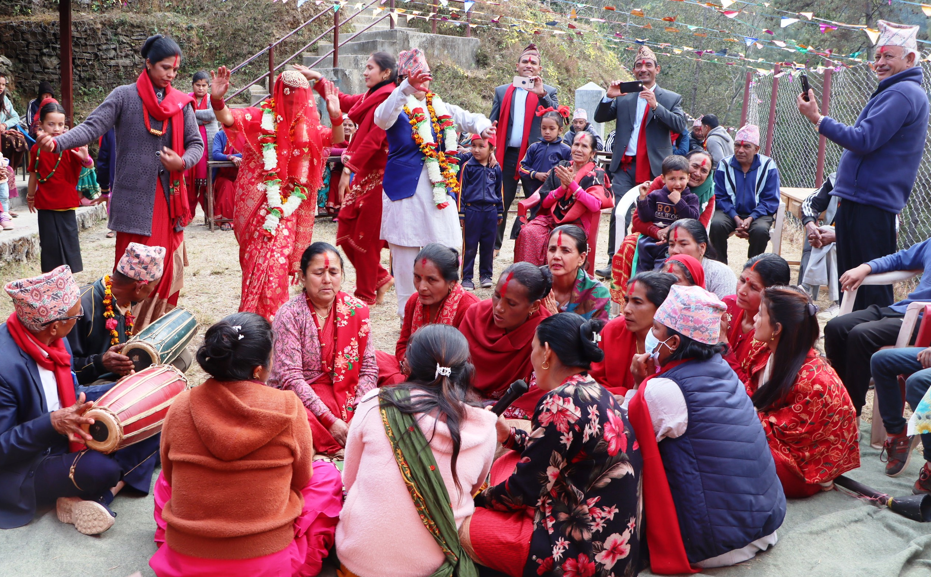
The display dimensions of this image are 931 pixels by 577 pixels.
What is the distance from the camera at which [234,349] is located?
2.56 metres

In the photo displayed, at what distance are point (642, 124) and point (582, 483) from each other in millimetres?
5214

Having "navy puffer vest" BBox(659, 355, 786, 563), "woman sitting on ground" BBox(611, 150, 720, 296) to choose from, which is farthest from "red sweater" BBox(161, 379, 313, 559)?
"woman sitting on ground" BBox(611, 150, 720, 296)

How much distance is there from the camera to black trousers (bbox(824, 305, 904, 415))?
414cm

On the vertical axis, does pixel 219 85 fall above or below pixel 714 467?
above

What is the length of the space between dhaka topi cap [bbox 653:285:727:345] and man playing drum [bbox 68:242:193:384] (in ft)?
8.44

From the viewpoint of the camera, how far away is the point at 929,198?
7.61m

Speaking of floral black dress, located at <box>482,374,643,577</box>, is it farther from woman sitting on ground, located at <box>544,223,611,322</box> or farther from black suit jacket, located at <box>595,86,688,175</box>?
black suit jacket, located at <box>595,86,688,175</box>

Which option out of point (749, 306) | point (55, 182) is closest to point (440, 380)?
point (749, 306)

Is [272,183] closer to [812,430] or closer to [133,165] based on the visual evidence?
[133,165]

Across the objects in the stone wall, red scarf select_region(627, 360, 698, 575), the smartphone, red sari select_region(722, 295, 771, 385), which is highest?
the stone wall

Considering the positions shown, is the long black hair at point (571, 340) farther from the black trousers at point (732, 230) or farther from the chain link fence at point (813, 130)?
the chain link fence at point (813, 130)

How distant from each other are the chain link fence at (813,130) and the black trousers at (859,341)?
135 inches

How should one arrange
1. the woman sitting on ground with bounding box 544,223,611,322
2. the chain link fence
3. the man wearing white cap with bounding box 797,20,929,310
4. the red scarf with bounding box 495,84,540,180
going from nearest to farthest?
the woman sitting on ground with bounding box 544,223,611,322
the man wearing white cap with bounding box 797,20,929,310
the chain link fence
the red scarf with bounding box 495,84,540,180

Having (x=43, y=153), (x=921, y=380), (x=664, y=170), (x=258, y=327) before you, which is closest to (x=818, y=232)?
(x=664, y=170)
